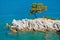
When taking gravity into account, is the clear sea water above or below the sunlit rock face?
above

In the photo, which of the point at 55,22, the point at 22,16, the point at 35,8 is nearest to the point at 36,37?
the point at 55,22

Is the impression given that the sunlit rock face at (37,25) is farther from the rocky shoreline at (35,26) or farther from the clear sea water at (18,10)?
the clear sea water at (18,10)

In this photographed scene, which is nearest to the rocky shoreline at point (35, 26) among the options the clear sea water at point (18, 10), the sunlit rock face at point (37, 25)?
the sunlit rock face at point (37, 25)

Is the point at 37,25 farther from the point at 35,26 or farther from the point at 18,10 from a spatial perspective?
the point at 18,10

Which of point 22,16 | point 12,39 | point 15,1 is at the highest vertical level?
point 15,1

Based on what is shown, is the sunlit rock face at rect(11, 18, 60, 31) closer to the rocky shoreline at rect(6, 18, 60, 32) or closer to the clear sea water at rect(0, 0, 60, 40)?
the rocky shoreline at rect(6, 18, 60, 32)

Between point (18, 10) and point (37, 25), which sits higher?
point (18, 10)

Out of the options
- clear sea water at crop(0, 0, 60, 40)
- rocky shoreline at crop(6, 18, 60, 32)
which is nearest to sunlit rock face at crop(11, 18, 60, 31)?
rocky shoreline at crop(6, 18, 60, 32)

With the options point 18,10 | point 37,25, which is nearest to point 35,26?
point 37,25

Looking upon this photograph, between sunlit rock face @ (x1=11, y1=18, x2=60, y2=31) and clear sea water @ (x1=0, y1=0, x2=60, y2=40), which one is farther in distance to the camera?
clear sea water @ (x1=0, y1=0, x2=60, y2=40)

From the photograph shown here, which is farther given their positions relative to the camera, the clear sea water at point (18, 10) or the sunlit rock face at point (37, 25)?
the clear sea water at point (18, 10)

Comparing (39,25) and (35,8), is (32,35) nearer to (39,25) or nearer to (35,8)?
(39,25)

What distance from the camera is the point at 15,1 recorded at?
132 ft

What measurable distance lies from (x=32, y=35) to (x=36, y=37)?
1040mm
